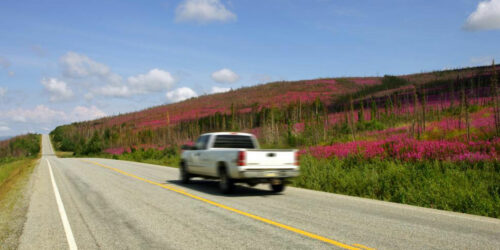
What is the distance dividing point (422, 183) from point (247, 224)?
582 cm

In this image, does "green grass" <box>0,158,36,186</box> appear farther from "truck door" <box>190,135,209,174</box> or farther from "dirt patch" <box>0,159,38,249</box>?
"truck door" <box>190,135,209,174</box>

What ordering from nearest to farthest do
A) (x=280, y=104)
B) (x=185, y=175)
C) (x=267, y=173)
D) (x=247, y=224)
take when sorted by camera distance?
1. (x=247, y=224)
2. (x=267, y=173)
3. (x=185, y=175)
4. (x=280, y=104)

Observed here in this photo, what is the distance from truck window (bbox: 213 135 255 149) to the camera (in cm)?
1321

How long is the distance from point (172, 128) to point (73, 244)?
203 feet

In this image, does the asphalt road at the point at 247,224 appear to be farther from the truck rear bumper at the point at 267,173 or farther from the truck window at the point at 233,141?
the truck window at the point at 233,141

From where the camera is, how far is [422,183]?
34.6 feet

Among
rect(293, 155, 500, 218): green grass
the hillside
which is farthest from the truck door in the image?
the hillside

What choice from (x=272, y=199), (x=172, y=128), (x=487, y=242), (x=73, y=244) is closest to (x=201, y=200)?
(x=272, y=199)

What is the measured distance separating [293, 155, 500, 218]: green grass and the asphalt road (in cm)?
86

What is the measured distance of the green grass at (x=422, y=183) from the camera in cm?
884

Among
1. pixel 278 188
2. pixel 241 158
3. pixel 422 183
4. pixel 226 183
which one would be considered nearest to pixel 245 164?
pixel 241 158

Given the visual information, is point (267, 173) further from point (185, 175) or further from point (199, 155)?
point (185, 175)

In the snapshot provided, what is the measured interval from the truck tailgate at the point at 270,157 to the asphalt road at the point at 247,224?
0.98 metres

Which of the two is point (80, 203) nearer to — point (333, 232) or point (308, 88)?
point (333, 232)
